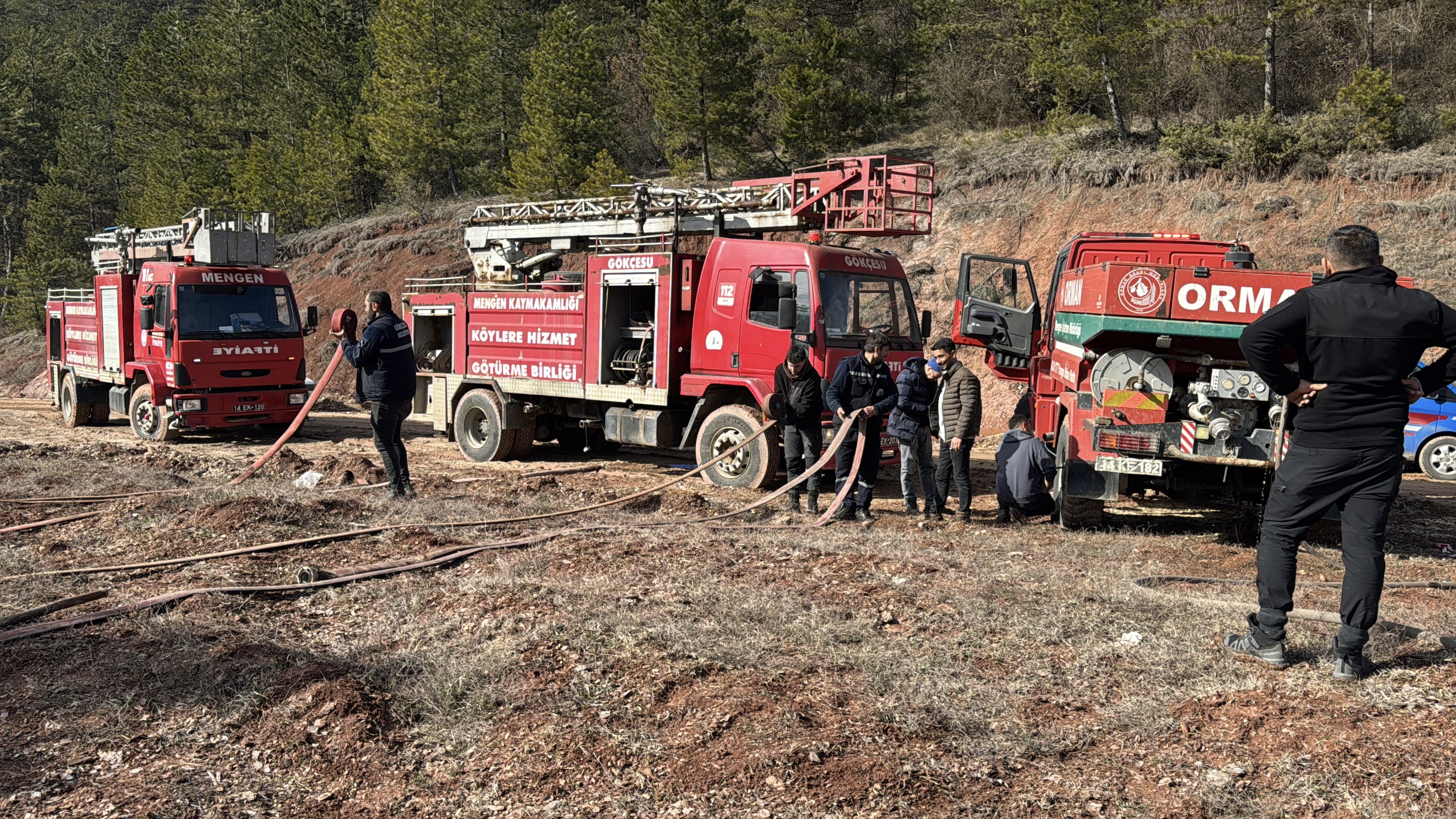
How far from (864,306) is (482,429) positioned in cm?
594

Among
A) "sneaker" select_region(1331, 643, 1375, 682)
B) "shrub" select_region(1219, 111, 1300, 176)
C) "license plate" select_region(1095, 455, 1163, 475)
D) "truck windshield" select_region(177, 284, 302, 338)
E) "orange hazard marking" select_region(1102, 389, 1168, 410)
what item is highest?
"shrub" select_region(1219, 111, 1300, 176)

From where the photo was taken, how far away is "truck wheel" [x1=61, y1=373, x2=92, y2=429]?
731 inches

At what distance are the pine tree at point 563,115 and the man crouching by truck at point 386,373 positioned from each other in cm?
2099

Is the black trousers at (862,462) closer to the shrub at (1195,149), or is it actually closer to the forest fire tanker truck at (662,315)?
the forest fire tanker truck at (662,315)

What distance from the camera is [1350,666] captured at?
4527mm

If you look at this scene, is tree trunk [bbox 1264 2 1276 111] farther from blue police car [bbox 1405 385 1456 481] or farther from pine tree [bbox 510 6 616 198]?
pine tree [bbox 510 6 616 198]

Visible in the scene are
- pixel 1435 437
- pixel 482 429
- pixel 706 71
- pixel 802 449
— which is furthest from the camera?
pixel 706 71

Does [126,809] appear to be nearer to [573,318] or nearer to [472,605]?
[472,605]

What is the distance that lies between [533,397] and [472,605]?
26.2ft

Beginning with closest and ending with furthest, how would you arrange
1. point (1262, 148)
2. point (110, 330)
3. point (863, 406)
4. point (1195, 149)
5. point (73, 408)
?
1. point (863, 406)
2. point (110, 330)
3. point (73, 408)
4. point (1262, 148)
5. point (1195, 149)

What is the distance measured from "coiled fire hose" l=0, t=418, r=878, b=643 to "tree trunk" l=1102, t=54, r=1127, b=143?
660 inches

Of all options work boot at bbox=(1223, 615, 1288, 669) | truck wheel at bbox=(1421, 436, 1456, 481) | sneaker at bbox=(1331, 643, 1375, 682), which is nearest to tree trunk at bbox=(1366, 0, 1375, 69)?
truck wheel at bbox=(1421, 436, 1456, 481)

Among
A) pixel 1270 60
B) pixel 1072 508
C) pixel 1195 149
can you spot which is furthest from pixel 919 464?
pixel 1270 60

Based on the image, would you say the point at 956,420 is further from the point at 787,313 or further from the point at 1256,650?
the point at 1256,650
